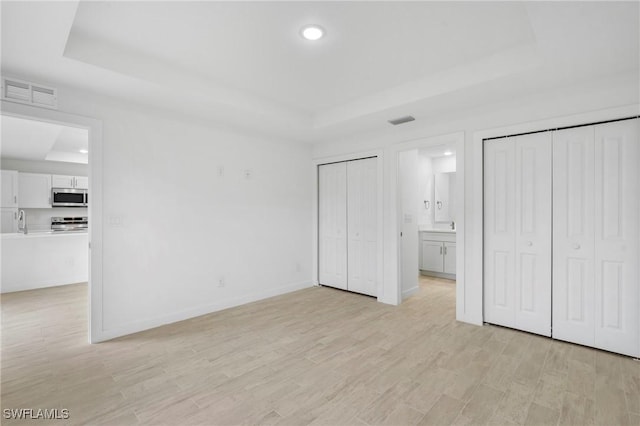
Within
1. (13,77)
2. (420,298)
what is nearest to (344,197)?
(420,298)

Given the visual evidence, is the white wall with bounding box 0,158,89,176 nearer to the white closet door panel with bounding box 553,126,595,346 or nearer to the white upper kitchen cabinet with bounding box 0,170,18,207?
the white upper kitchen cabinet with bounding box 0,170,18,207

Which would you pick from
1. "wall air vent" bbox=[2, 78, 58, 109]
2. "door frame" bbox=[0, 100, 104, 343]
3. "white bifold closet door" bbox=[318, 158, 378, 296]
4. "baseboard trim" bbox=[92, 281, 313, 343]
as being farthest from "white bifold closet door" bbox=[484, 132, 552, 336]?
"wall air vent" bbox=[2, 78, 58, 109]

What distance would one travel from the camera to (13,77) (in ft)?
9.01

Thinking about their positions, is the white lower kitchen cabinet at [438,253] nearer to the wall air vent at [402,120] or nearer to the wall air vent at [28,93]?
the wall air vent at [402,120]

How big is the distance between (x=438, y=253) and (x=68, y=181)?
8.67 meters

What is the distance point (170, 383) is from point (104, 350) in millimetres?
1088

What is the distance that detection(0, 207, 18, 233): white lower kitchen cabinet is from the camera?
6668 millimetres

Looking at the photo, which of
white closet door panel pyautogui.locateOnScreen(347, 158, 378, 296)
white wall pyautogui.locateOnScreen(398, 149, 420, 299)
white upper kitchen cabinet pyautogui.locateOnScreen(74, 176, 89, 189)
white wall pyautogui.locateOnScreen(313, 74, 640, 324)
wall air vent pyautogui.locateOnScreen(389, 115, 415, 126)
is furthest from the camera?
white upper kitchen cabinet pyautogui.locateOnScreen(74, 176, 89, 189)

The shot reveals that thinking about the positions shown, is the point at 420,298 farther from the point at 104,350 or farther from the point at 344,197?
the point at 104,350

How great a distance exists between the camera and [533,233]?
130 inches

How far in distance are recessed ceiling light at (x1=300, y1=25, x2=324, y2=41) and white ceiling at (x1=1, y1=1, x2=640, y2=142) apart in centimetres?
6

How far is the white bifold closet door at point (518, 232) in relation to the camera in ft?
10.6

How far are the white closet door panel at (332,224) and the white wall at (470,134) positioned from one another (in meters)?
0.47

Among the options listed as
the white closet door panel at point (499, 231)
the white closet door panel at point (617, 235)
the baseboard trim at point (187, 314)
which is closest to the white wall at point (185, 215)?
the baseboard trim at point (187, 314)
